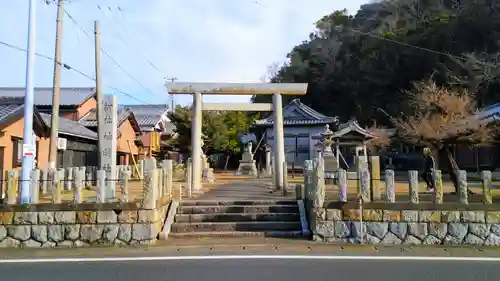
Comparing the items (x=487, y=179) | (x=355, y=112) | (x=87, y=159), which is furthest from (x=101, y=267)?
(x=355, y=112)

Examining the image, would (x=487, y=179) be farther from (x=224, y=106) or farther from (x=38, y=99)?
(x=38, y=99)

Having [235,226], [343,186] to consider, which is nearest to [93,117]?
[235,226]

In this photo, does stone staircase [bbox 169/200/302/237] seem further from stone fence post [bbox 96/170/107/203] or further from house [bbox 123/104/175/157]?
house [bbox 123/104/175/157]

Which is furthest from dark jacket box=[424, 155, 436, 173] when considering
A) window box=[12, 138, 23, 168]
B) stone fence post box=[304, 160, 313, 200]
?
window box=[12, 138, 23, 168]

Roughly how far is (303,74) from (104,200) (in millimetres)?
48085

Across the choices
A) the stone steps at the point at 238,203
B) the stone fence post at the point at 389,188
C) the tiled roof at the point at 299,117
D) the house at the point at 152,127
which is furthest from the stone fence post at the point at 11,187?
the tiled roof at the point at 299,117

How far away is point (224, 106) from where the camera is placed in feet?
54.5

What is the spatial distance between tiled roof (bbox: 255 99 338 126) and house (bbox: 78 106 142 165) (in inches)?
455

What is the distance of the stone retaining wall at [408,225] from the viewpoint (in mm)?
10031

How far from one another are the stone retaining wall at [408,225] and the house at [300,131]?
30157 millimetres

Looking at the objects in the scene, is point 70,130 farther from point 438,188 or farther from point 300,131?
point 300,131

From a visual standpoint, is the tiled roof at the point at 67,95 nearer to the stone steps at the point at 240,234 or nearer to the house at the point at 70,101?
the house at the point at 70,101

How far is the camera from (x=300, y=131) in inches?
1634

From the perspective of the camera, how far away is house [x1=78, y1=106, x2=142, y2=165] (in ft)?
105
